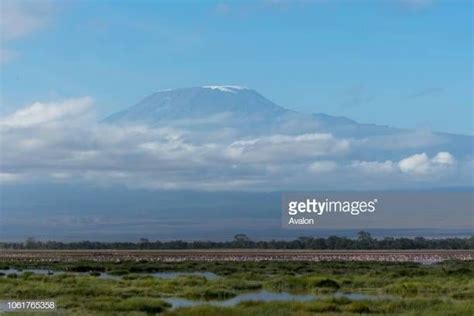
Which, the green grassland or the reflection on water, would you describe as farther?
the reflection on water

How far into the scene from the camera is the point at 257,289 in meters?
35.8

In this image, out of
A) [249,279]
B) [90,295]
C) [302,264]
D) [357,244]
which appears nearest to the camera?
[90,295]

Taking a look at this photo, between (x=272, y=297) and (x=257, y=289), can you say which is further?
(x=257, y=289)

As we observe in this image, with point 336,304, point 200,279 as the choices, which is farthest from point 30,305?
point 200,279

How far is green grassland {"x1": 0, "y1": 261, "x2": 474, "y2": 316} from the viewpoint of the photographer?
25156 mm

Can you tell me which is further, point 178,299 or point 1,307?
point 178,299

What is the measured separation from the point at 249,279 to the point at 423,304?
16009 millimetres

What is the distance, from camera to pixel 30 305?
24.8 meters

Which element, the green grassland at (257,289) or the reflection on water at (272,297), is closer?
the green grassland at (257,289)

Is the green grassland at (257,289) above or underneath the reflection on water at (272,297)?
above

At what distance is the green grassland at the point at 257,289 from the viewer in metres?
25.2

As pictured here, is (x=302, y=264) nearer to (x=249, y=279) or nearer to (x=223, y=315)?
(x=249, y=279)

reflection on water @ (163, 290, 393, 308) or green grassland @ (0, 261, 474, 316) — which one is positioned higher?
green grassland @ (0, 261, 474, 316)

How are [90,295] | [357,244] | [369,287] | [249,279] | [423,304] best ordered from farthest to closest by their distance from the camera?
1. [357,244]
2. [249,279]
3. [369,287]
4. [90,295]
5. [423,304]
